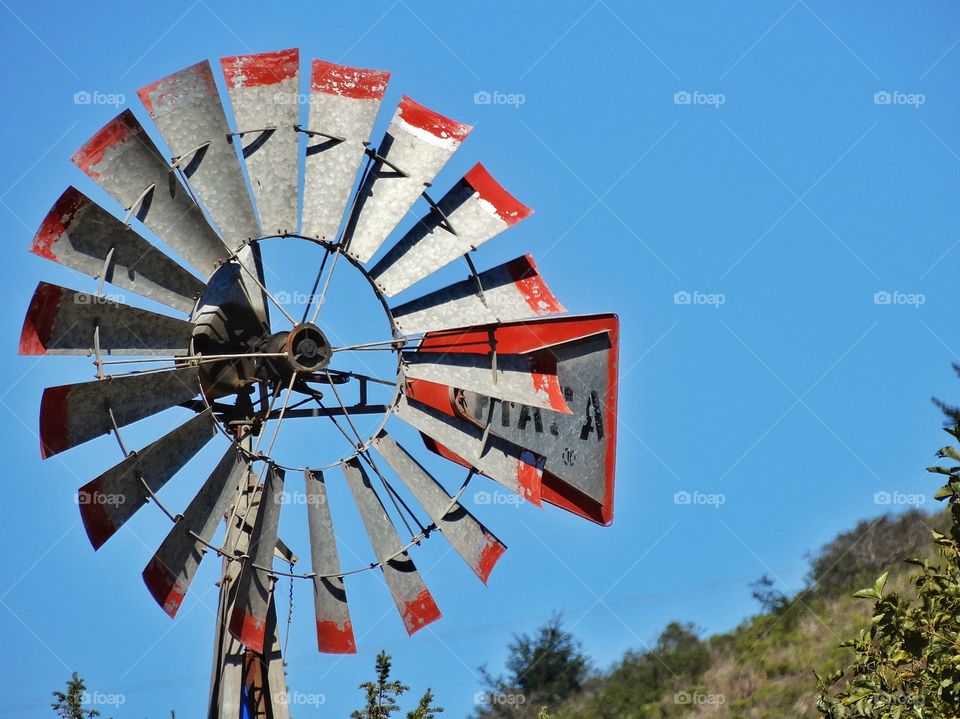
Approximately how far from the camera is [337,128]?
10.3 metres

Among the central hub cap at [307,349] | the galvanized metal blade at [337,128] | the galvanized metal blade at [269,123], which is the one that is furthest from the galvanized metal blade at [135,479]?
the galvanized metal blade at [337,128]

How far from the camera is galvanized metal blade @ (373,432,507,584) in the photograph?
1028 cm

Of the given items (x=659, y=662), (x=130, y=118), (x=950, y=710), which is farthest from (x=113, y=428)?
(x=659, y=662)

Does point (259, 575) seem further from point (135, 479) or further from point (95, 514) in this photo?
point (95, 514)

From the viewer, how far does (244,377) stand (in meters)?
10.1

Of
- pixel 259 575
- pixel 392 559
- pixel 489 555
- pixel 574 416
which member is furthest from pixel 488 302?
pixel 259 575

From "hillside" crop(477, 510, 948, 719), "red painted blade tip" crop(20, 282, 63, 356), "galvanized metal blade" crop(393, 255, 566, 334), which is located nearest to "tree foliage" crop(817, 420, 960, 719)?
"galvanized metal blade" crop(393, 255, 566, 334)

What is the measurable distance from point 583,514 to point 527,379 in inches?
61.3

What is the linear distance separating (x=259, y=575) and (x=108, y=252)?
2.49m

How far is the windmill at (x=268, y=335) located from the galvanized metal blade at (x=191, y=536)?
0.05 feet

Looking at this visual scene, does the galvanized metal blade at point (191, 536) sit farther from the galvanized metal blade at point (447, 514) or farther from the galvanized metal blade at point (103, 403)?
the galvanized metal blade at point (447, 514)

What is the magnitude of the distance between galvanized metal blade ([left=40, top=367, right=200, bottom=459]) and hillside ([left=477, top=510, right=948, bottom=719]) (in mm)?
15269

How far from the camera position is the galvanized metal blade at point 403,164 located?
10.3 m

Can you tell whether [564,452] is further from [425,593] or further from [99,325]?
[99,325]
